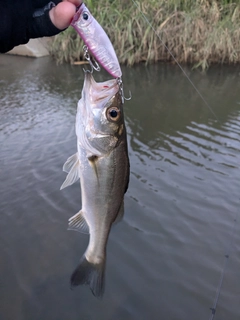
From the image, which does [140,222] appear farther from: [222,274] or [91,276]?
[91,276]

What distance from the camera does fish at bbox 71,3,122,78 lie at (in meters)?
2.03

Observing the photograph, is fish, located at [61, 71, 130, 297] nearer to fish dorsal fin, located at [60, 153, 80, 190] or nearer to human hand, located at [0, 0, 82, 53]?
fish dorsal fin, located at [60, 153, 80, 190]

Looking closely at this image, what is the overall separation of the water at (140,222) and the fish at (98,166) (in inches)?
41.9

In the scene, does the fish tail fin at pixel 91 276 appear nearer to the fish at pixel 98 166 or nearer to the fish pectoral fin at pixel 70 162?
the fish at pixel 98 166

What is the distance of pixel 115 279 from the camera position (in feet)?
11.1

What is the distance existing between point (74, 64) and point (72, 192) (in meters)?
9.69

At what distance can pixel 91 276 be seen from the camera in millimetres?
2250

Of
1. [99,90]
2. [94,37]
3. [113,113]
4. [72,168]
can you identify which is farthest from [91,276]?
[94,37]

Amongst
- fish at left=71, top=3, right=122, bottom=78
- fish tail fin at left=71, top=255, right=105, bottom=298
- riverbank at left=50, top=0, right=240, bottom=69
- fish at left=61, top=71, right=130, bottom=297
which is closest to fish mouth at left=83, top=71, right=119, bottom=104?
fish at left=61, top=71, right=130, bottom=297

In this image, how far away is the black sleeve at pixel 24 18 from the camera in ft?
6.88

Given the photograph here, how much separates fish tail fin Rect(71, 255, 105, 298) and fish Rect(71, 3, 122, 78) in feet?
4.21

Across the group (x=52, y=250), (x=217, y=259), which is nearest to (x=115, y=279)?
(x=52, y=250)

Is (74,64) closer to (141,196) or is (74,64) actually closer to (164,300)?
(141,196)

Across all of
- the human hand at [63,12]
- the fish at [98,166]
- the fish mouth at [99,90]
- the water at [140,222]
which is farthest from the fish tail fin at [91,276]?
the human hand at [63,12]
